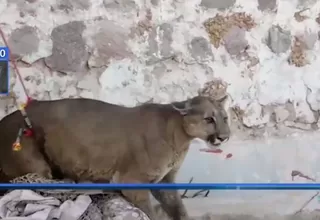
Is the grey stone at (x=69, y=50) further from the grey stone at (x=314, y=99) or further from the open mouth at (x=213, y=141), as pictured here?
the grey stone at (x=314, y=99)

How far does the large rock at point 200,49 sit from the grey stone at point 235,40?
0.04 meters

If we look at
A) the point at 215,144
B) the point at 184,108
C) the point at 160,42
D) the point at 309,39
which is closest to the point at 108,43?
the point at 160,42

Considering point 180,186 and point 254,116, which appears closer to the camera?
point 180,186

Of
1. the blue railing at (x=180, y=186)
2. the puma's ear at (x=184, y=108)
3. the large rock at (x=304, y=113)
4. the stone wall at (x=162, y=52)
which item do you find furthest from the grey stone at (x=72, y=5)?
the large rock at (x=304, y=113)

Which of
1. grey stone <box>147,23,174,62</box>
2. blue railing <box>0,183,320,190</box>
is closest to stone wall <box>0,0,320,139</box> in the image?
grey stone <box>147,23,174,62</box>

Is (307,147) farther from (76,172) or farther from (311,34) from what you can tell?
(76,172)

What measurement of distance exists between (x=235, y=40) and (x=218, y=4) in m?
0.09

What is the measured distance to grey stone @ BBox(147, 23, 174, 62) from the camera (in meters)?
1.50

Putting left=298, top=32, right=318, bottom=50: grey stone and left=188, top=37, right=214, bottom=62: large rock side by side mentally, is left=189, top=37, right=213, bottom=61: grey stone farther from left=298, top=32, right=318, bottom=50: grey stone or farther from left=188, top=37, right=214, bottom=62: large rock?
left=298, top=32, right=318, bottom=50: grey stone

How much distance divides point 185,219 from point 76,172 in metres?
0.26

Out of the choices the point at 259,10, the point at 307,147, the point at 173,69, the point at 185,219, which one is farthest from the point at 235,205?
the point at 259,10

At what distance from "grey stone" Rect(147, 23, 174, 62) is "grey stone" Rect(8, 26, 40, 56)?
0.84 ft

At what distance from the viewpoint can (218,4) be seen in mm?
1512

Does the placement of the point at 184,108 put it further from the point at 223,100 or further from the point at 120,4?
the point at 120,4
